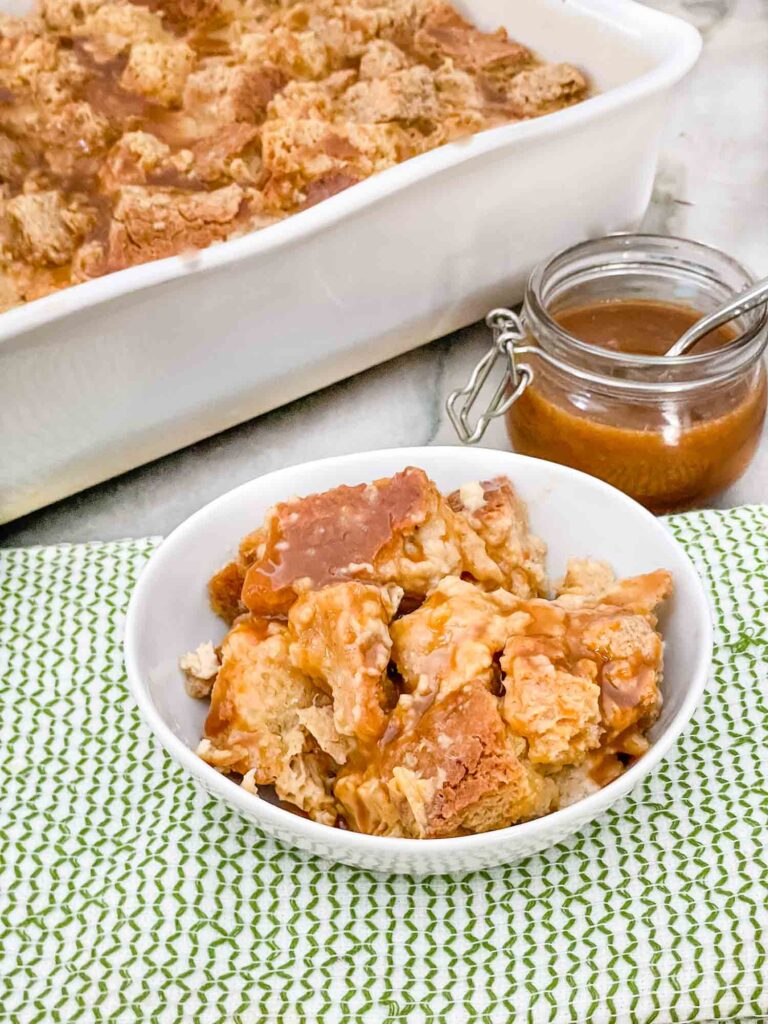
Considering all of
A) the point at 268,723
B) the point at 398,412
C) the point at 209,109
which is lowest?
the point at 398,412

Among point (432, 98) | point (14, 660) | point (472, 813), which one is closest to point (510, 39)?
point (432, 98)

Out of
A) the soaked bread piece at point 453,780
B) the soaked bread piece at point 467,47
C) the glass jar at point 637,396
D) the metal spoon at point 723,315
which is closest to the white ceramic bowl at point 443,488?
the soaked bread piece at point 453,780

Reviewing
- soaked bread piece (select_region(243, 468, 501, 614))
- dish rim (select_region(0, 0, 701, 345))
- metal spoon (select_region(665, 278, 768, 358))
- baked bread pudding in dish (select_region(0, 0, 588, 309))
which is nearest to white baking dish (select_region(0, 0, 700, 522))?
dish rim (select_region(0, 0, 701, 345))

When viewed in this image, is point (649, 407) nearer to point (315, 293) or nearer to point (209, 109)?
point (315, 293)

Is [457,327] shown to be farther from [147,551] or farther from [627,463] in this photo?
[147,551]

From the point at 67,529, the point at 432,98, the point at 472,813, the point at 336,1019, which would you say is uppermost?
the point at 432,98

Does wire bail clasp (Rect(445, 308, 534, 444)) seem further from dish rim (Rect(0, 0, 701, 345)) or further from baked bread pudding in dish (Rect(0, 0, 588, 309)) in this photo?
baked bread pudding in dish (Rect(0, 0, 588, 309))

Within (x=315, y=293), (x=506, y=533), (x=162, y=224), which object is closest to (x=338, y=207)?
(x=315, y=293)
